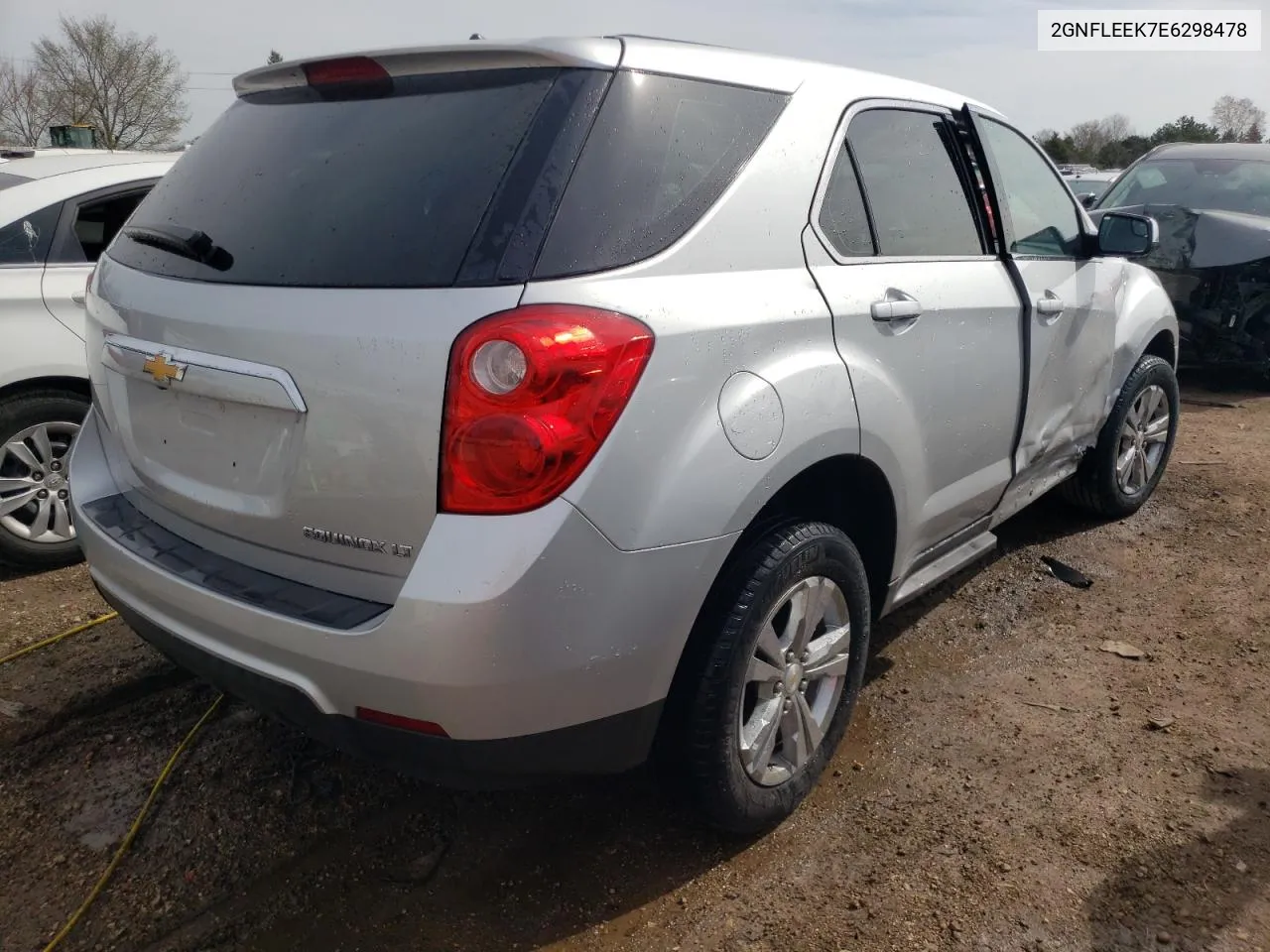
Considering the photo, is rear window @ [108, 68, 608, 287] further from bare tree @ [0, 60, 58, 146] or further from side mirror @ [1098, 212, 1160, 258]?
bare tree @ [0, 60, 58, 146]

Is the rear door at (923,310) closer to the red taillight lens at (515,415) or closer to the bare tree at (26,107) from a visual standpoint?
the red taillight lens at (515,415)

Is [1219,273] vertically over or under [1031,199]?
under

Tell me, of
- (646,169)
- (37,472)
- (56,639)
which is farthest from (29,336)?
(646,169)

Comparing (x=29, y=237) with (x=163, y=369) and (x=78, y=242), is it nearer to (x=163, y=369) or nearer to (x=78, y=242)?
(x=78, y=242)

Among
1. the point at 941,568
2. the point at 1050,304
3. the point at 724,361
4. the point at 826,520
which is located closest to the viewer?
the point at 724,361

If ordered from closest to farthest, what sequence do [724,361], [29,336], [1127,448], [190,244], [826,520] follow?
[724,361], [190,244], [826,520], [29,336], [1127,448]

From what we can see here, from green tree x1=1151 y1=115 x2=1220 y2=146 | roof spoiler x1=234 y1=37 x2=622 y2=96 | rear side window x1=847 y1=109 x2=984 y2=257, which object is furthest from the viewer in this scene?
green tree x1=1151 y1=115 x2=1220 y2=146

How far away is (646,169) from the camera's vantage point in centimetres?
198

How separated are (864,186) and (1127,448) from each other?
249 cm

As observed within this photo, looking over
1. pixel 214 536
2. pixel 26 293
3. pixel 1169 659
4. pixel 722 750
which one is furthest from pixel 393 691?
pixel 26 293

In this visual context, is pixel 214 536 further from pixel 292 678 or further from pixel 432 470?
pixel 432 470

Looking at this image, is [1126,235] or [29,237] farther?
[29,237]

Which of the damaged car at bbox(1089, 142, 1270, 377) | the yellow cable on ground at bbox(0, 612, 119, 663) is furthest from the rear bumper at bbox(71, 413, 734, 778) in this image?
the damaged car at bbox(1089, 142, 1270, 377)

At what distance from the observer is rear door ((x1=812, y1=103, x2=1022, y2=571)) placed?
2408 mm
